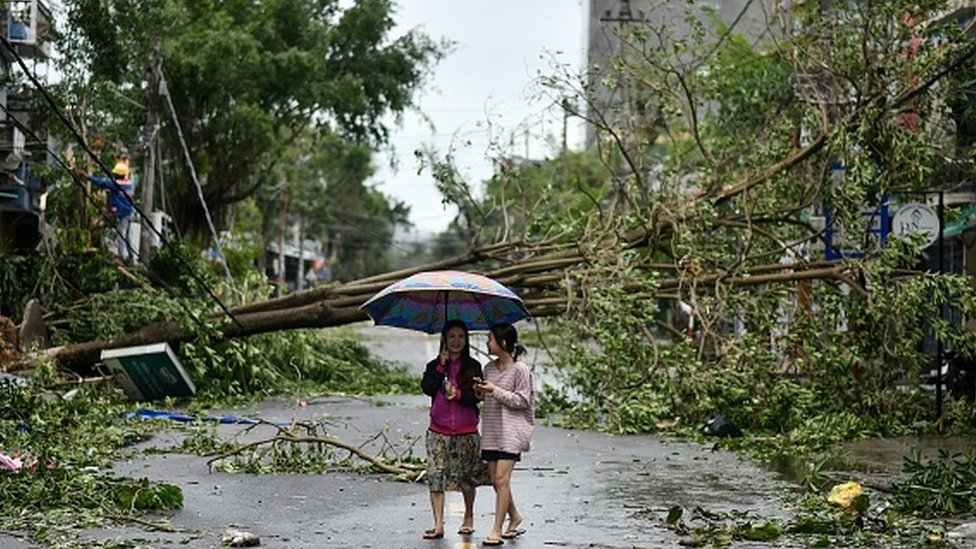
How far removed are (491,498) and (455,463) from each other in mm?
2523

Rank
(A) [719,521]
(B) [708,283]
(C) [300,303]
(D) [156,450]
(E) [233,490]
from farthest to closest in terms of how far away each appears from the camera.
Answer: (C) [300,303]
(B) [708,283]
(D) [156,450]
(E) [233,490]
(A) [719,521]

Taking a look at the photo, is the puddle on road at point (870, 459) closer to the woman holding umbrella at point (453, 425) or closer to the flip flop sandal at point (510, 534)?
the flip flop sandal at point (510, 534)

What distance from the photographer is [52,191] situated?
31.0 metres

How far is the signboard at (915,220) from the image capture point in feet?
70.2

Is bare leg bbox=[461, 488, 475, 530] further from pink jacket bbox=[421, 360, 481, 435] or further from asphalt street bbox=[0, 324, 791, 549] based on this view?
pink jacket bbox=[421, 360, 481, 435]

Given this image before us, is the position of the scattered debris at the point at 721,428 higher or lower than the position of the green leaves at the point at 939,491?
lower

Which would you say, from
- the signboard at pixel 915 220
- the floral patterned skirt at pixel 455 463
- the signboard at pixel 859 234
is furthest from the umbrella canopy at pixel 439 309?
the signboard at pixel 915 220

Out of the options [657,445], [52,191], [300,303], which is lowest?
[657,445]

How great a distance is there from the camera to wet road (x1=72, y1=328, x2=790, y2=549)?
1085 centimetres

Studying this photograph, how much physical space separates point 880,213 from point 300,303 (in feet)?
26.8

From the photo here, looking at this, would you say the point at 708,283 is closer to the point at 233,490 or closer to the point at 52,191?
the point at 233,490

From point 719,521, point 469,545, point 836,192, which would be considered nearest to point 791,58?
point 836,192

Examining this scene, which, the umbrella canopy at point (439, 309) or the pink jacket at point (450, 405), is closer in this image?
the pink jacket at point (450, 405)

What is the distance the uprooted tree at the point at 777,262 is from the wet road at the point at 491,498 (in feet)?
5.11
